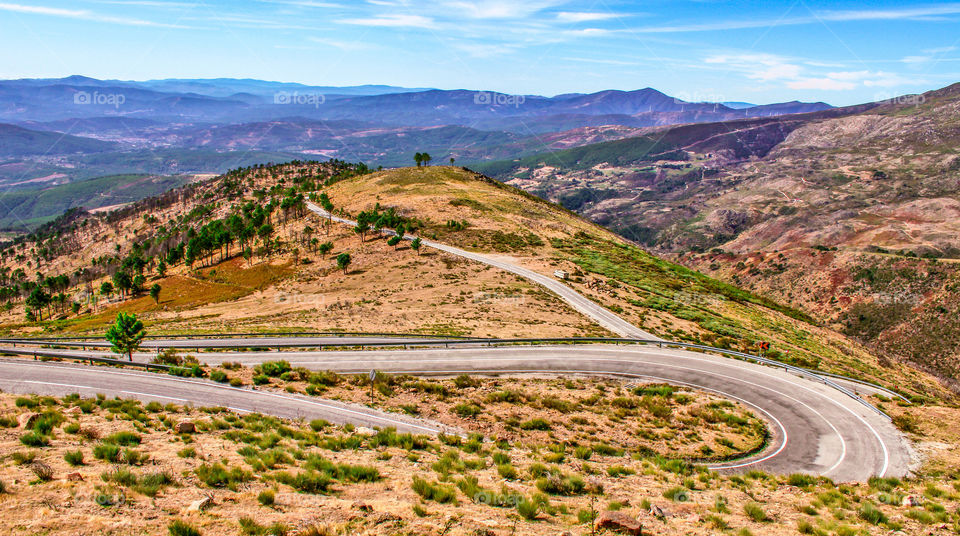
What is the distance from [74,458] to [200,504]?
5.75 m

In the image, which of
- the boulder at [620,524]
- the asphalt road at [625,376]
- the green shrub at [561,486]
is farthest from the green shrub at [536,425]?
the boulder at [620,524]

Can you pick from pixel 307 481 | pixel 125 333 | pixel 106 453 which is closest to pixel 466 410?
pixel 307 481

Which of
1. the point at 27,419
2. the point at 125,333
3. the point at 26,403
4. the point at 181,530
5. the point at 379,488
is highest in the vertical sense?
the point at 181,530

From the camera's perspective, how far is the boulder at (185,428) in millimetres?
Answer: 20266

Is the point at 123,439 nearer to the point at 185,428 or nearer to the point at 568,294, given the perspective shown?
the point at 185,428

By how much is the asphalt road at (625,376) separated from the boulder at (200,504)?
40.0 ft

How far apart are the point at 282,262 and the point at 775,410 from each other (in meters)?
83.8

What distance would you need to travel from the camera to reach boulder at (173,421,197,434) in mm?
20266

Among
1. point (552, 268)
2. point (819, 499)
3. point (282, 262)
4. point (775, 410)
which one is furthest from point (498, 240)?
point (819, 499)

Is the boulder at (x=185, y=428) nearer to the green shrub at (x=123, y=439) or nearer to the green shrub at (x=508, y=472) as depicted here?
the green shrub at (x=123, y=439)

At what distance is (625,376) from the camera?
126 feet

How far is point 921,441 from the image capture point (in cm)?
2834

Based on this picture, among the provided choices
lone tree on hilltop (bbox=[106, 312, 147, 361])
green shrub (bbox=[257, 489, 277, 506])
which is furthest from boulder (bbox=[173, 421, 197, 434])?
lone tree on hilltop (bbox=[106, 312, 147, 361])

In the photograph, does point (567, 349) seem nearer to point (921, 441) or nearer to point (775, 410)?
point (775, 410)
